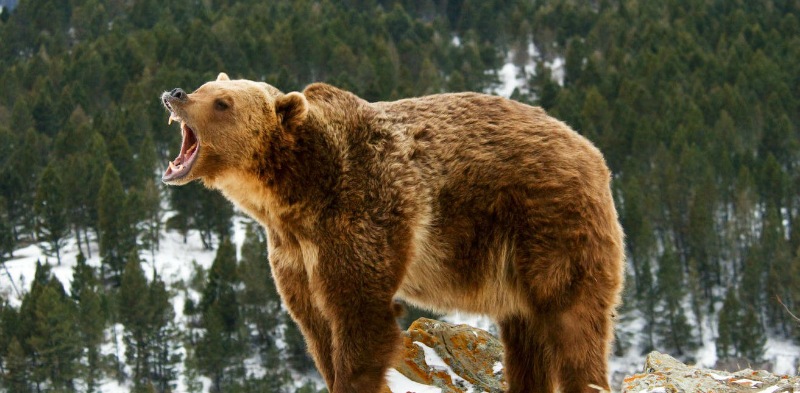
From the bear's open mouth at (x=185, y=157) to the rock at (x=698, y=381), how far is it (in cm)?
461

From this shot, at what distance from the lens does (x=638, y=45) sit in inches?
7052

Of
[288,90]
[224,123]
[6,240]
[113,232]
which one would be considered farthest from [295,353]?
[224,123]

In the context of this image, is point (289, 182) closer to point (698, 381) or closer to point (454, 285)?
point (454, 285)

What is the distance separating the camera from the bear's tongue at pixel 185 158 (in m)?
7.64

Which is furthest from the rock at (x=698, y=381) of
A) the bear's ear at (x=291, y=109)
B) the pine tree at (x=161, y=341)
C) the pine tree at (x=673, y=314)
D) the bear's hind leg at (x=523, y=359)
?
the pine tree at (x=673, y=314)

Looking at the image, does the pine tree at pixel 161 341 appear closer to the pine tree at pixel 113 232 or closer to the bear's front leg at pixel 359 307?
the pine tree at pixel 113 232

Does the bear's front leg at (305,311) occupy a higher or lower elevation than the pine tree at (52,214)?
higher

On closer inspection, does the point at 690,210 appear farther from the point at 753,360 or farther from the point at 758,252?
the point at 753,360

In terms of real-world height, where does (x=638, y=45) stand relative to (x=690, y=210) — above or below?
above

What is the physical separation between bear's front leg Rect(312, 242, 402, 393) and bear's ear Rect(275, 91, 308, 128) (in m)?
1.13

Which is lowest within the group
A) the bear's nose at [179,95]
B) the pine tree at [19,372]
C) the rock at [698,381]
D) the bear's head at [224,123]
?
the pine tree at [19,372]

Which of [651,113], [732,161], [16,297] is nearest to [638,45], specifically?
[651,113]

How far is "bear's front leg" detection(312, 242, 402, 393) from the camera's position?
7.73 m

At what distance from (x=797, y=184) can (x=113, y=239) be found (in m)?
88.1
